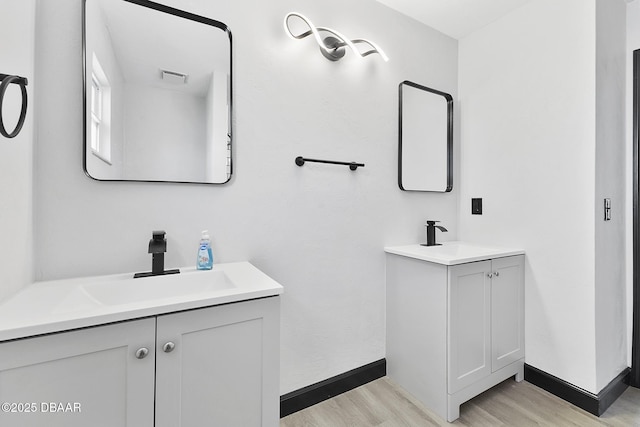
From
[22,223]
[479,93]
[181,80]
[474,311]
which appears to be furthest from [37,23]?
[479,93]

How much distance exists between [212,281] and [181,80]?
2.87 feet

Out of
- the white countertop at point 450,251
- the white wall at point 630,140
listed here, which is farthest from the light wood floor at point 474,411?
the white countertop at point 450,251

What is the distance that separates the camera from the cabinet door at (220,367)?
863 mm

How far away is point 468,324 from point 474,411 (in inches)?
18.2

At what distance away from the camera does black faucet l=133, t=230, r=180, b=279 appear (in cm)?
118

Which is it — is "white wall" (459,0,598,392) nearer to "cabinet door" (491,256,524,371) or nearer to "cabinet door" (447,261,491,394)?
"cabinet door" (491,256,524,371)

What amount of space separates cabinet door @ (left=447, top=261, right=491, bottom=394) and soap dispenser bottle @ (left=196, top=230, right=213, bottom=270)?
115 centimetres

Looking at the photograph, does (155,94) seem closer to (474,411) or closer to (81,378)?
(81,378)

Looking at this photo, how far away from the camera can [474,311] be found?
1.65 meters

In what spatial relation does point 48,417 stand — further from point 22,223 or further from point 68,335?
point 22,223

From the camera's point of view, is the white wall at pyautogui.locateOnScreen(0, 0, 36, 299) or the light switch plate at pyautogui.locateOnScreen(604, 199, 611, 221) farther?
the light switch plate at pyautogui.locateOnScreen(604, 199, 611, 221)

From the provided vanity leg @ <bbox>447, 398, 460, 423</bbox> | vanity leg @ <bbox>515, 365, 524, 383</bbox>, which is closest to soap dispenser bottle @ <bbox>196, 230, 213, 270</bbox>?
vanity leg @ <bbox>447, 398, 460, 423</bbox>

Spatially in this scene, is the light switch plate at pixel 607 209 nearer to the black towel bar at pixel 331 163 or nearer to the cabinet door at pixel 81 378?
the black towel bar at pixel 331 163

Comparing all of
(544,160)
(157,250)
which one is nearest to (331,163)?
(157,250)
